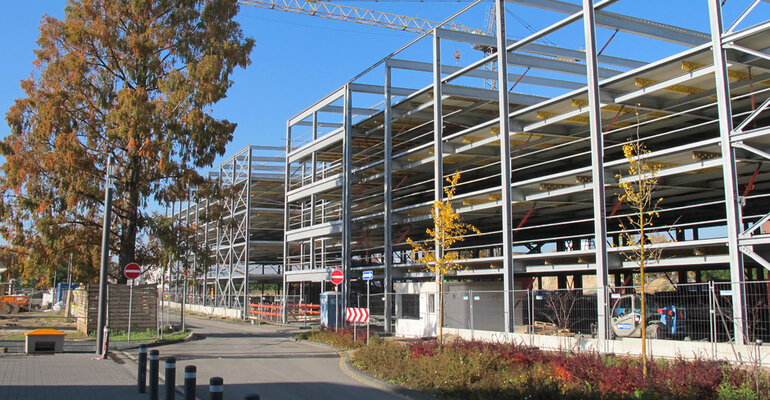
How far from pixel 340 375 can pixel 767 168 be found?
52.5 ft

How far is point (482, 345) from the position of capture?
49.6 ft

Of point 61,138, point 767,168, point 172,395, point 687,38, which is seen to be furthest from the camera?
point 61,138

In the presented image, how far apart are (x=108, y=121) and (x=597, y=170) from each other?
809 inches

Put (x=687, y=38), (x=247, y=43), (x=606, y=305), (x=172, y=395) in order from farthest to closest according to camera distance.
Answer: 1. (x=247, y=43)
2. (x=687, y=38)
3. (x=606, y=305)
4. (x=172, y=395)

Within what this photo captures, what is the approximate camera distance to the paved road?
507 inches

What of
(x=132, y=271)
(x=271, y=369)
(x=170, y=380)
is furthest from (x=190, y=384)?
(x=132, y=271)

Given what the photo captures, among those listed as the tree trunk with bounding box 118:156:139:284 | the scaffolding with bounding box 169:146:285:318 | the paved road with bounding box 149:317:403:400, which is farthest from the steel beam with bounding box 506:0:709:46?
the scaffolding with bounding box 169:146:285:318

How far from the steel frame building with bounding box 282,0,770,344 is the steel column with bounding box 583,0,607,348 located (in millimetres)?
43

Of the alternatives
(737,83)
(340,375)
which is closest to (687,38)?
(737,83)

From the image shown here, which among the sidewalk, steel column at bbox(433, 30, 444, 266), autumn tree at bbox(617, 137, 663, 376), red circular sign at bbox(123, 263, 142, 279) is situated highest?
steel column at bbox(433, 30, 444, 266)

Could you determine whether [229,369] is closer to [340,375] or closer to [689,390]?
[340,375]

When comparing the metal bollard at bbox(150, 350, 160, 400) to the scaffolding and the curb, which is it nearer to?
the curb

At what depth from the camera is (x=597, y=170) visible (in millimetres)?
20250

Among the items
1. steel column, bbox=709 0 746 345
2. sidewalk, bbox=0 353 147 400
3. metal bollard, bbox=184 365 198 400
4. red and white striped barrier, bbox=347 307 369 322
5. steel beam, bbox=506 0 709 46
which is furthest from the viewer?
red and white striped barrier, bbox=347 307 369 322
